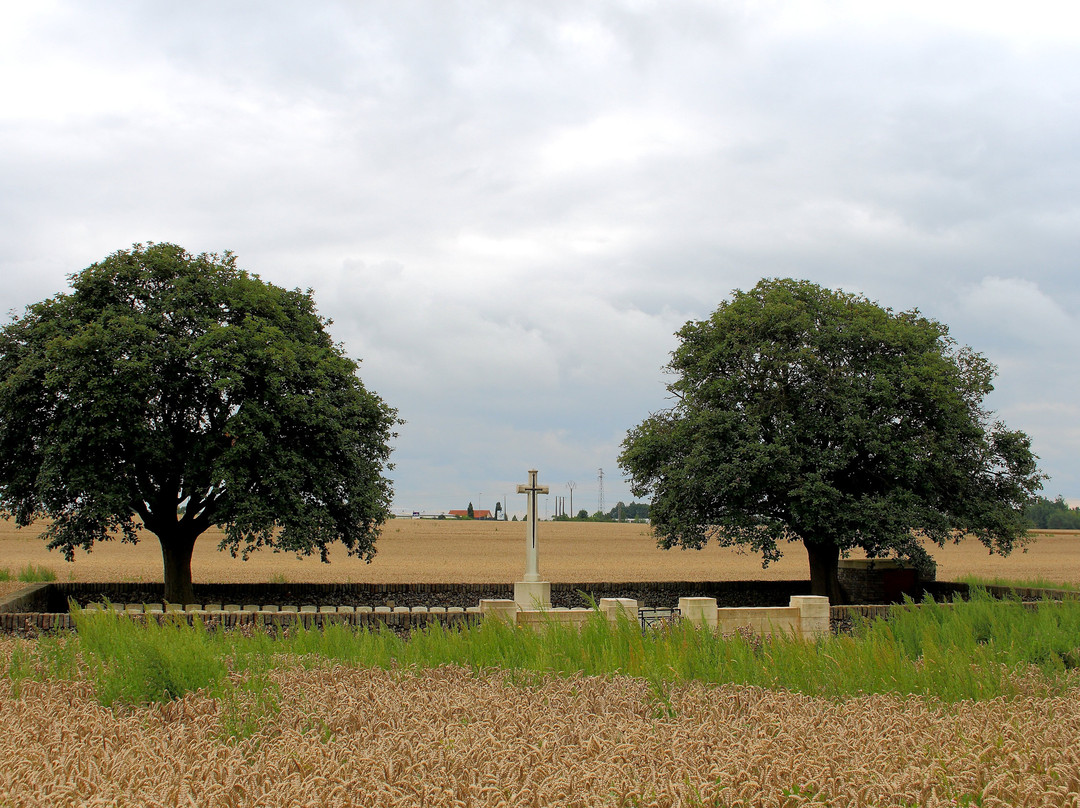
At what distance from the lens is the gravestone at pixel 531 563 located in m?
15.4

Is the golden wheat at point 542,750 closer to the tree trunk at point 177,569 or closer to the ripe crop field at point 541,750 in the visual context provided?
the ripe crop field at point 541,750

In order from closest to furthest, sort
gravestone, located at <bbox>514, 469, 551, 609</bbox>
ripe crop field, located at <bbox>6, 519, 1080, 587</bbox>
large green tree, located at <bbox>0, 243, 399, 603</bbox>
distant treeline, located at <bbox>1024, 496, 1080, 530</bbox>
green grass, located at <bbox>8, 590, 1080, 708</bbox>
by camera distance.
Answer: green grass, located at <bbox>8, 590, 1080, 708</bbox>, gravestone, located at <bbox>514, 469, 551, 609</bbox>, large green tree, located at <bbox>0, 243, 399, 603</bbox>, ripe crop field, located at <bbox>6, 519, 1080, 587</bbox>, distant treeline, located at <bbox>1024, 496, 1080, 530</bbox>

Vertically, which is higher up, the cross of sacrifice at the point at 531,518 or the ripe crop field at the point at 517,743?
the cross of sacrifice at the point at 531,518

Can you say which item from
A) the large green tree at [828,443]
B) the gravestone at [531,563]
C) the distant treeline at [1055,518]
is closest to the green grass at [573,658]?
the gravestone at [531,563]

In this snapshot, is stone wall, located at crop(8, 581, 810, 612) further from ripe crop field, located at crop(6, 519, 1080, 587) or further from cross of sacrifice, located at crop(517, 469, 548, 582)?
ripe crop field, located at crop(6, 519, 1080, 587)

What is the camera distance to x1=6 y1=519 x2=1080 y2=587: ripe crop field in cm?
3155

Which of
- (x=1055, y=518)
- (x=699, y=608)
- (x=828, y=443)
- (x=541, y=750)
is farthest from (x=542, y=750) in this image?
(x=1055, y=518)

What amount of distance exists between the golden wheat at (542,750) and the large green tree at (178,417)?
11.4 meters

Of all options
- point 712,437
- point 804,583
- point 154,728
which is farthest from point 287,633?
point 804,583

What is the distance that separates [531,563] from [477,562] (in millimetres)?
26996

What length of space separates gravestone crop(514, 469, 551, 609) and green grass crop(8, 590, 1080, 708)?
19.2 feet

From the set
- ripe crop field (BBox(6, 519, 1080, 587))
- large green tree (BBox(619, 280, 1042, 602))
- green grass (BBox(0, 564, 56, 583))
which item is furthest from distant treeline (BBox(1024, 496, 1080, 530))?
green grass (BBox(0, 564, 56, 583))

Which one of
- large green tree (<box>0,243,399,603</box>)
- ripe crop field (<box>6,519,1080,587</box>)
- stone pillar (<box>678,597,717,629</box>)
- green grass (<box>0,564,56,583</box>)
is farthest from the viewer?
ripe crop field (<box>6,519,1080,587</box>)

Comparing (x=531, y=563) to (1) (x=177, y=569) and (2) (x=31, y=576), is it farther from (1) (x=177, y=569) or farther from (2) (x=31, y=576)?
(2) (x=31, y=576)
